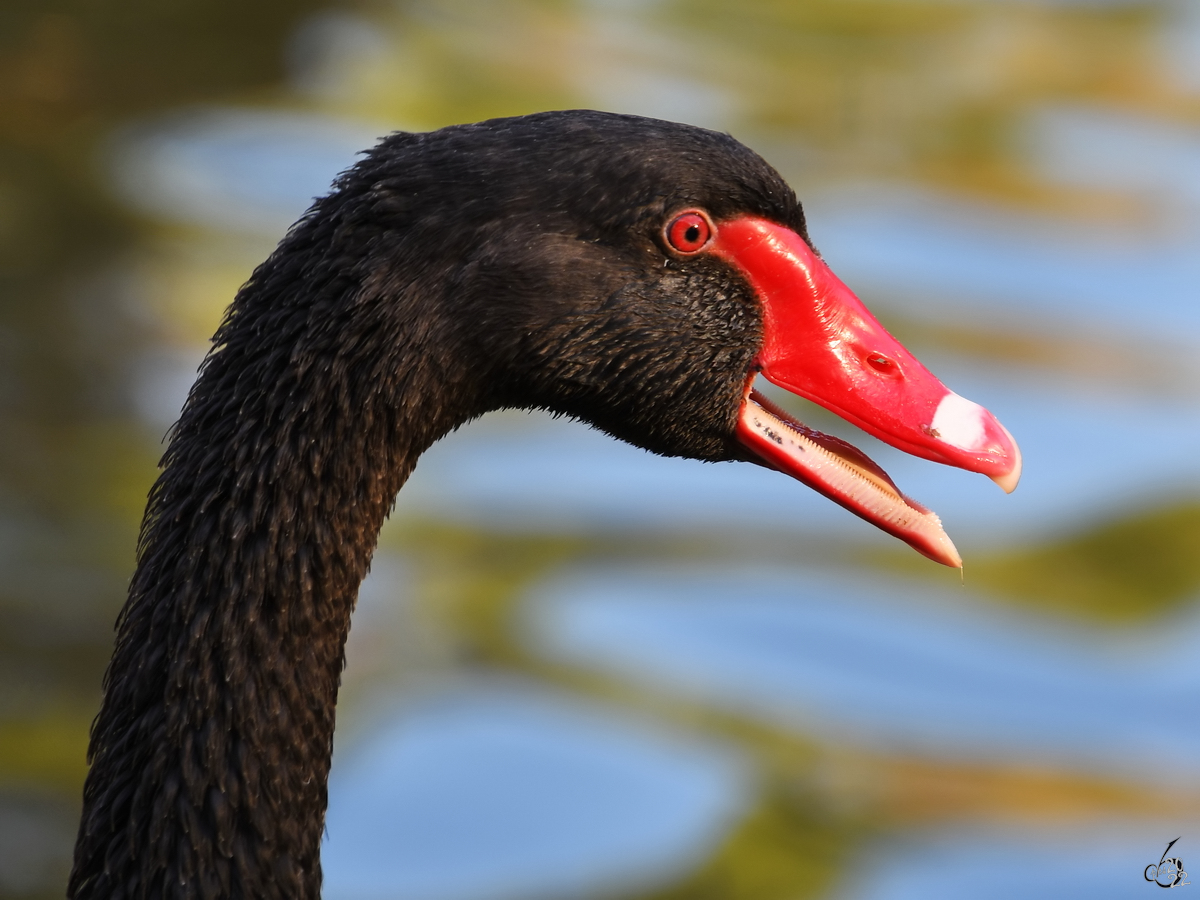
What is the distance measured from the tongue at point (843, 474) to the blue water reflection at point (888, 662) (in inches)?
153

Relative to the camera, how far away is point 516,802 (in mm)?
7090

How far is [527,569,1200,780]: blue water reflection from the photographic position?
25.0 feet

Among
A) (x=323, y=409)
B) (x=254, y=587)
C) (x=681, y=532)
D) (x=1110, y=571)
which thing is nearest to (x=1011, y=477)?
(x=323, y=409)

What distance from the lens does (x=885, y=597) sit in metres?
8.45

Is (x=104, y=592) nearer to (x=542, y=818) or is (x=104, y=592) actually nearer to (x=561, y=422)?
(x=542, y=818)

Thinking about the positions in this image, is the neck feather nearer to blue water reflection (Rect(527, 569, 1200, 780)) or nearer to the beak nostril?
the beak nostril

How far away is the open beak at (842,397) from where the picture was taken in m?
3.82

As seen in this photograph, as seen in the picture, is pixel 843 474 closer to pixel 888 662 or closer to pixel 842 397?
pixel 842 397

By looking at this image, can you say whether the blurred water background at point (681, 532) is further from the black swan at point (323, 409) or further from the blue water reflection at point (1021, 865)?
the black swan at point (323, 409)

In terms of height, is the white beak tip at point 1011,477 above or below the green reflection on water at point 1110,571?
below

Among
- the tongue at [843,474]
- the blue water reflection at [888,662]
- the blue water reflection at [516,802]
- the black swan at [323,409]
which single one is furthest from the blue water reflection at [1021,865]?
the black swan at [323,409]

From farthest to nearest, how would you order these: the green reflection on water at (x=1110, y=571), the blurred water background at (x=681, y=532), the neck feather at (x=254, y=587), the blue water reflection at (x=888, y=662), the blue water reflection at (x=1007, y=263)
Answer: the blue water reflection at (x=1007, y=263)
the green reflection on water at (x=1110, y=571)
the blue water reflection at (x=888, y=662)
the blurred water background at (x=681, y=532)
the neck feather at (x=254, y=587)

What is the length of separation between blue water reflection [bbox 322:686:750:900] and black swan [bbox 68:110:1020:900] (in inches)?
126

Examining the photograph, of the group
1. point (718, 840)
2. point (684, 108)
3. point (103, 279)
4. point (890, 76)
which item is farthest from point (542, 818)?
point (890, 76)
